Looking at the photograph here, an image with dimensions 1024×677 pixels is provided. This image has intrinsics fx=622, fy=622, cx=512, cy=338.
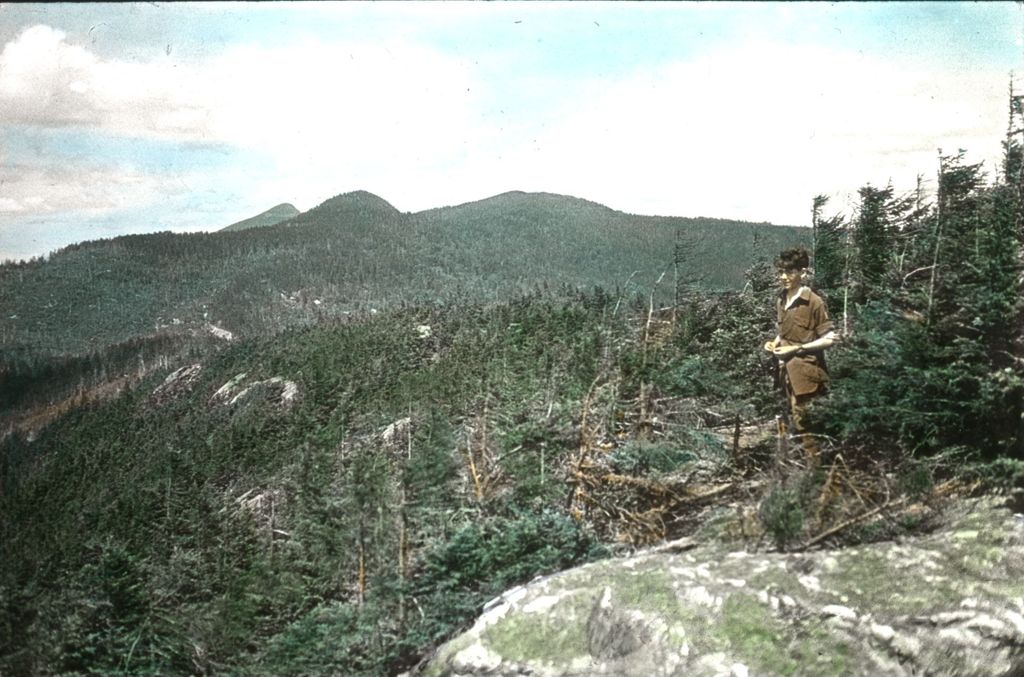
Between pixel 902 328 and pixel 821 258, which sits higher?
pixel 821 258

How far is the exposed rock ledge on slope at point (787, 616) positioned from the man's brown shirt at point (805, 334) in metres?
1.61

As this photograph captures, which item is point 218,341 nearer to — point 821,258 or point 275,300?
point 275,300

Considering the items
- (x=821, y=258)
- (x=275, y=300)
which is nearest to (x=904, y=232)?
(x=821, y=258)

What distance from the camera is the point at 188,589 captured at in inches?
558

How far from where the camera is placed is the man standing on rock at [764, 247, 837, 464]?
20.2ft

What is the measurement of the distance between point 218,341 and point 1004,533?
6912 inches

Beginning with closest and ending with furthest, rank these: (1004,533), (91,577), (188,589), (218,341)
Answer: (1004,533) < (91,577) < (188,589) < (218,341)

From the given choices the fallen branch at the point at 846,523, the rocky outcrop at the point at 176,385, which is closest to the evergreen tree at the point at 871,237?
the fallen branch at the point at 846,523

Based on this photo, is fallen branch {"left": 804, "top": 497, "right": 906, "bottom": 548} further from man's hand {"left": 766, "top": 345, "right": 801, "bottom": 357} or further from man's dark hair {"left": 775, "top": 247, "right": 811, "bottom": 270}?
man's dark hair {"left": 775, "top": 247, "right": 811, "bottom": 270}

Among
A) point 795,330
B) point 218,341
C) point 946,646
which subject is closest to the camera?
point 946,646

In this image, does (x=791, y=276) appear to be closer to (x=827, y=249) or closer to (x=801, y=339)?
(x=801, y=339)

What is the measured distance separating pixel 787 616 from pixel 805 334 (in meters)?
2.80

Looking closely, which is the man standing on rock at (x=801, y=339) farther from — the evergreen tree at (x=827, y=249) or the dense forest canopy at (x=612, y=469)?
the evergreen tree at (x=827, y=249)

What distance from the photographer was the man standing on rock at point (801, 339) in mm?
6160
